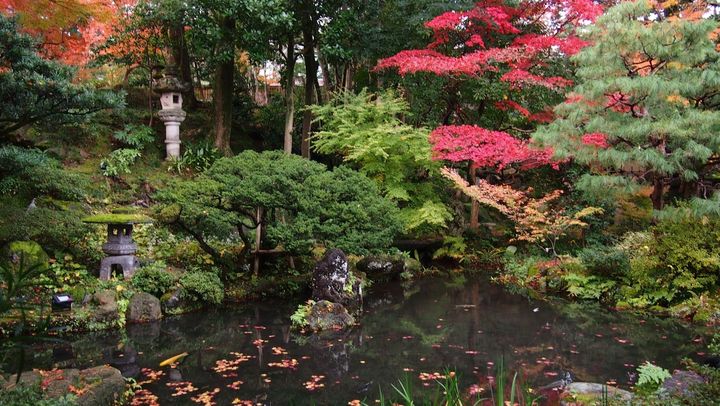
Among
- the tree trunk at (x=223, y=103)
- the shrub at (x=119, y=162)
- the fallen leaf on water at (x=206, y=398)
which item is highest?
the tree trunk at (x=223, y=103)

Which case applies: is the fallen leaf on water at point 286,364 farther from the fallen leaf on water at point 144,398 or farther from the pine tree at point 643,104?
the pine tree at point 643,104

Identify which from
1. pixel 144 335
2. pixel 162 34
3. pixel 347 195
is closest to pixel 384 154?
pixel 347 195

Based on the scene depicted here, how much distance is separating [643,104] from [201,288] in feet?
26.7

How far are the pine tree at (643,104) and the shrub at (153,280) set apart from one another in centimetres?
703

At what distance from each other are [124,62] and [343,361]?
39.0ft

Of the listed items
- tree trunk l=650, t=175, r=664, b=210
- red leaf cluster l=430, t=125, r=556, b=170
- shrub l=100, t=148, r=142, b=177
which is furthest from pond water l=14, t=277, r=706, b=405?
shrub l=100, t=148, r=142, b=177

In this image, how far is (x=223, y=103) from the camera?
14.7 metres

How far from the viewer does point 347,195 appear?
9.31 meters

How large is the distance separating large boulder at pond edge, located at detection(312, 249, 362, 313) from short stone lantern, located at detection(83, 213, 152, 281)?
300 cm

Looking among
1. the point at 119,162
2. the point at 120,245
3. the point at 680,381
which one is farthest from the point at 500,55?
the point at 119,162

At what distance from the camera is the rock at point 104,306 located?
765 cm

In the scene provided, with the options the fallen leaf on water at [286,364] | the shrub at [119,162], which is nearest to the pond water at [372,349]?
the fallen leaf on water at [286,364]

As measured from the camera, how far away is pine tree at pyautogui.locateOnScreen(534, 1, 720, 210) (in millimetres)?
8375

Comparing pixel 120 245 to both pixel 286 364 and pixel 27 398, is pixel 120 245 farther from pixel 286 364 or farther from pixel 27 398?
pixel 27 398
